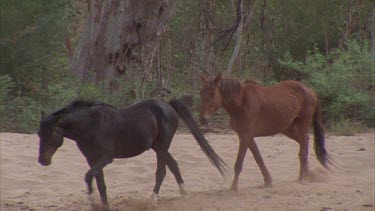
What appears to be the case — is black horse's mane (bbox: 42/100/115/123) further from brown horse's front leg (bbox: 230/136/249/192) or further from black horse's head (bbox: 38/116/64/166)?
brown horse's front leg (bbox: 230/136/249/192)

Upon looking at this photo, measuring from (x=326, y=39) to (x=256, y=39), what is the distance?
98.7 inches

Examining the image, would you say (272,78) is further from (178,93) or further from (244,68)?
(178,93)

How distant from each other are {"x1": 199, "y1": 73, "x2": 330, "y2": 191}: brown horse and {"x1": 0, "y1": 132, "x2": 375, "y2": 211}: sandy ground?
0.39m

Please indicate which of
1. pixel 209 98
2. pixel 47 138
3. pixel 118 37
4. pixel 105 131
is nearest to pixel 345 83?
pixel 118 37

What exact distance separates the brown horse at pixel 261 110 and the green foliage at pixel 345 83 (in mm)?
4976

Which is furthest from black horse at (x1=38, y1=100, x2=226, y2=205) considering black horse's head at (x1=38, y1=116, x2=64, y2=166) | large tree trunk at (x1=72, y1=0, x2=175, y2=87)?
large tree trunk at (x1=72, y1=0, x2=175, y2=87)

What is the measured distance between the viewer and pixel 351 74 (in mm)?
13938

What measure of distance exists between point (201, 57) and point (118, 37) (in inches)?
142

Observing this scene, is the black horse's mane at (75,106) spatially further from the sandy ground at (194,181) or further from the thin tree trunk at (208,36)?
the thin tree trunk at (208,36)

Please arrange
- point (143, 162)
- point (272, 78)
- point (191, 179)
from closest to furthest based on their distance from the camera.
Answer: point (191, 179), point (143, 162), point (272, 78)

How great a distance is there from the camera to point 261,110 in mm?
7602

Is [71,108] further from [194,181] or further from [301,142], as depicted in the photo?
[301,142]

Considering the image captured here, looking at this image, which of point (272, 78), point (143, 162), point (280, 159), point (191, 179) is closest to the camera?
point (191, 179)

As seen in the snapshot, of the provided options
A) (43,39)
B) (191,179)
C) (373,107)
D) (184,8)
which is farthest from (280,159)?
(184,8)
